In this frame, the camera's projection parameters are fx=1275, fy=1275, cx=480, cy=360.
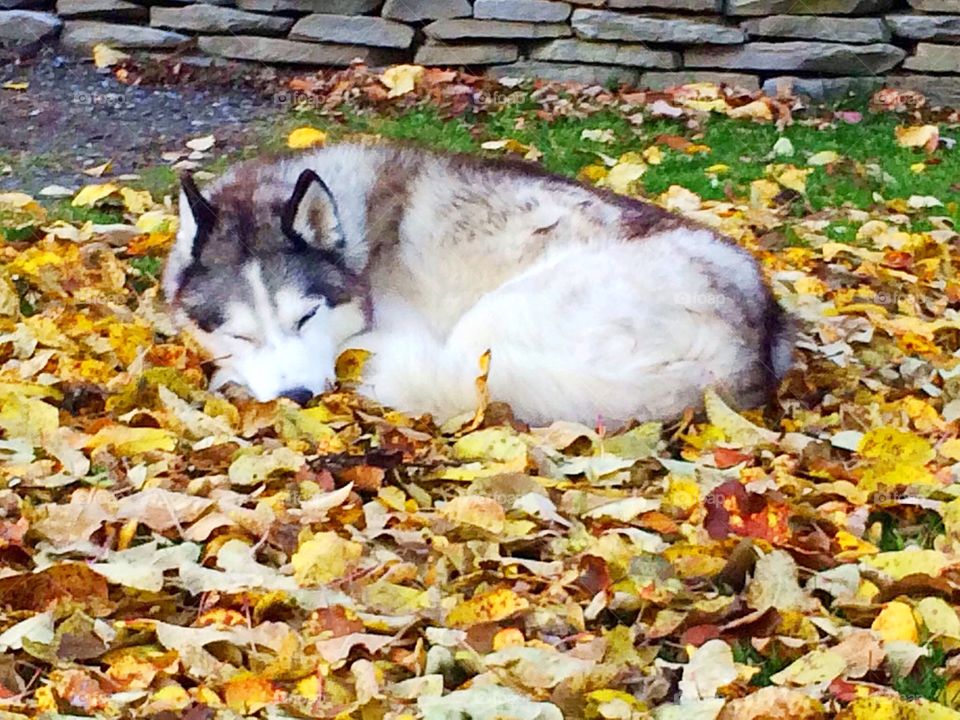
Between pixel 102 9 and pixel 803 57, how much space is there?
15.2 ft

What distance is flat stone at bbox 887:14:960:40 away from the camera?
27.6 feet

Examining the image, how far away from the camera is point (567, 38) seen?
859 cm

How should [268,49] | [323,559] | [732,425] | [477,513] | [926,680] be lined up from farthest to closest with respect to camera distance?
[268,49]
[732,425]
[477,513]
[323,559]
[926,680]

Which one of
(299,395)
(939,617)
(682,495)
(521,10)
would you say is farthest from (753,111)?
(939,617)

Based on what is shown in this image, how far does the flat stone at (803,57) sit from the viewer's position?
27.8 feet

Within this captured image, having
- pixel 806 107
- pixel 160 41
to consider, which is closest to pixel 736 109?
pixel 806 107

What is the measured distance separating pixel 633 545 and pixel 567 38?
6148 mm

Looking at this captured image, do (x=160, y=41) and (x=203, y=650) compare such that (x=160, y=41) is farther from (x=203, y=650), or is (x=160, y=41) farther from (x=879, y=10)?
(x=203, y=650)

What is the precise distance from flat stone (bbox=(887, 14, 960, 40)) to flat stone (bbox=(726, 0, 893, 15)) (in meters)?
0.14

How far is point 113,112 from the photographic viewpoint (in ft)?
24.8

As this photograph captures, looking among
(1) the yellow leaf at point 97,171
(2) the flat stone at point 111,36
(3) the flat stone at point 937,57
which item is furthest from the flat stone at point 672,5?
(1) the yellow leaf at point 97,171

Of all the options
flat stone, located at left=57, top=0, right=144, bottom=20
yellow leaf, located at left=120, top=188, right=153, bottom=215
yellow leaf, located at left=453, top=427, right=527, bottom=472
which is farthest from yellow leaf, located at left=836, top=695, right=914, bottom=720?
flat stone, located at left=57, top=0, right=144, bottom=20

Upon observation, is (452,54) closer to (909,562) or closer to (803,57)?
(803,57)

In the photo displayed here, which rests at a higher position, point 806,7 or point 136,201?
point 806,7
